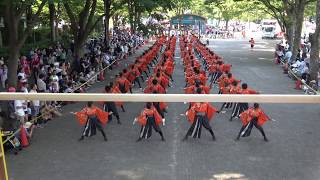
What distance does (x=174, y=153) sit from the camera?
422 inches

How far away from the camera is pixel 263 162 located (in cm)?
1005

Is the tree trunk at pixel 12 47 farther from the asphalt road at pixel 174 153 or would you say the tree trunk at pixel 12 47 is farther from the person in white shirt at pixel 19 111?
the person in white shirt at pixel 19 111

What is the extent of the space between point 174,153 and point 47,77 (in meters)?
7.13

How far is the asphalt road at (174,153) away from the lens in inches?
368

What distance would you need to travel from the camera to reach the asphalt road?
9.35 meters

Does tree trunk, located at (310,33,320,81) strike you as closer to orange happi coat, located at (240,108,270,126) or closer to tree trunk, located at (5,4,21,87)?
orange happi coat, located at (240,108,270,126)

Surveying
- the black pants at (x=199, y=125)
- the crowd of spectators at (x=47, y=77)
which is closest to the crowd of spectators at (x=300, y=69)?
the black pants at (x=199, y=125)

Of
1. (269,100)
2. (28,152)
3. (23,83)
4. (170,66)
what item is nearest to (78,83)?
(170,66)

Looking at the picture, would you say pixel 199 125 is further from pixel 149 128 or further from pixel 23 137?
pixel 23 137

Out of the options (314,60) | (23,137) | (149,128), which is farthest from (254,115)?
(314,60)

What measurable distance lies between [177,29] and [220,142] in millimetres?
50537

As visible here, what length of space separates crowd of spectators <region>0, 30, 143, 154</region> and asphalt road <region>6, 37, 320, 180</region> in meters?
0.57

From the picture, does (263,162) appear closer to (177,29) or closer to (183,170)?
(183,170)

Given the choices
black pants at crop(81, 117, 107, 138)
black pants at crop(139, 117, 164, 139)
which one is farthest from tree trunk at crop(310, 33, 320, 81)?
black pants at crop(81, 117, 107, 138)
